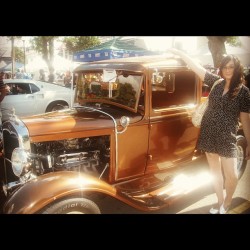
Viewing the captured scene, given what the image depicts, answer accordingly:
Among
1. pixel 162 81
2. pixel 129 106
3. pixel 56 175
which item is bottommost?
pixel 56 175

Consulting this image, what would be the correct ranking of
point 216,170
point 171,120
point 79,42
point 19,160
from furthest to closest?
point 79,42 < point 171,120 < point 216,170 < point 19,160

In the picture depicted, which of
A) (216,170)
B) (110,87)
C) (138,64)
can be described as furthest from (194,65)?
(216,170)

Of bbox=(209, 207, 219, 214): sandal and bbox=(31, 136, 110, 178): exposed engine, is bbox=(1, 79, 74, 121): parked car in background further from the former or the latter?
bbox=(209, 207, 219, 214): sandal

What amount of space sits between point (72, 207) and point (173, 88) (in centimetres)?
228

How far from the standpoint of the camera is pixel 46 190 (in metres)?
2.40

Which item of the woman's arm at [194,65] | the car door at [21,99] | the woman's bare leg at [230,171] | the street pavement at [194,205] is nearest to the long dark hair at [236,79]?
the woman's arm at [194,65]

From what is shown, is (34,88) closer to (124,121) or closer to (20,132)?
(20,132)

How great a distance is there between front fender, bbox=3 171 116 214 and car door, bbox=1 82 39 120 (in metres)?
6.18

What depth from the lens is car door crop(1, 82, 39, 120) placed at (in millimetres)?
8140

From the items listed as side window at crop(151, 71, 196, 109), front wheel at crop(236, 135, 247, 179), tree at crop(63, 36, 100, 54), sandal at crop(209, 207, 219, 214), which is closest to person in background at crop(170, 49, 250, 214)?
Answer: sandal at crop(209, 207, 219, 214)
